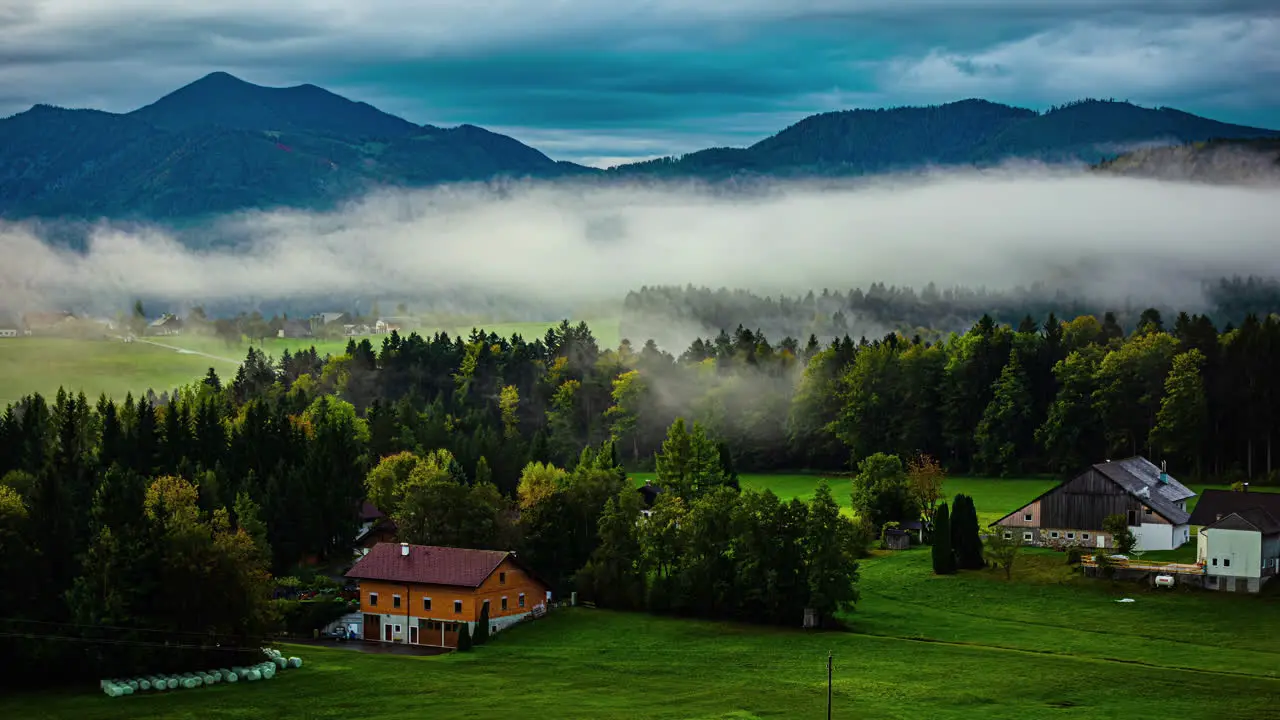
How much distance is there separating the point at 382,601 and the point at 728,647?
759 inches

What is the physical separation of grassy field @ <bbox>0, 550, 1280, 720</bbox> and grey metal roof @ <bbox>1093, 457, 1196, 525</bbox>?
11.0 metres

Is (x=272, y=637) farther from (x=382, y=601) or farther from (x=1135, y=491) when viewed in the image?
(x=1135, y=491)

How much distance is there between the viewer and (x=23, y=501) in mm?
78375

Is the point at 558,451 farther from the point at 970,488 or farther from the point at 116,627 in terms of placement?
the point at 116,627

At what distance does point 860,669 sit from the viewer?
225 feet

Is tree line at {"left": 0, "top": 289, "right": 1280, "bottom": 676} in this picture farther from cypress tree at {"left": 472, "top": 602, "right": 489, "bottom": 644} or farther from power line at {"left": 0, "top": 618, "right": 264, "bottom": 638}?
cypress tree at {"left": 472, "top": 602, "right": 489, "bottom": 644}

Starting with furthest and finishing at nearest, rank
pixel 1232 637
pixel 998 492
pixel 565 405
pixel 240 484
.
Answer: pixel 565 405 → pixel 998 492 → pixel 240 484 → pixel 1232 637

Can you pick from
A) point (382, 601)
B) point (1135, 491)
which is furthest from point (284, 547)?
point (1135, 491)

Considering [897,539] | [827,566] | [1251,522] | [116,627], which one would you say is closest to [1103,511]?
[897,539]

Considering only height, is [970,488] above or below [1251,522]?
below

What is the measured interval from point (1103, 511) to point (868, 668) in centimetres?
3390

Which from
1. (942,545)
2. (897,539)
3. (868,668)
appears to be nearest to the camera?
(868,668)

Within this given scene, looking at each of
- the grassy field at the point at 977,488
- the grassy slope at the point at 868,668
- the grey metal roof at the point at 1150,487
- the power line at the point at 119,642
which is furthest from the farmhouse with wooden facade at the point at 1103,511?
the power line at the point at 119,642

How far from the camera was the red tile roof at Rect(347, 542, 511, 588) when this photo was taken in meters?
80.9
